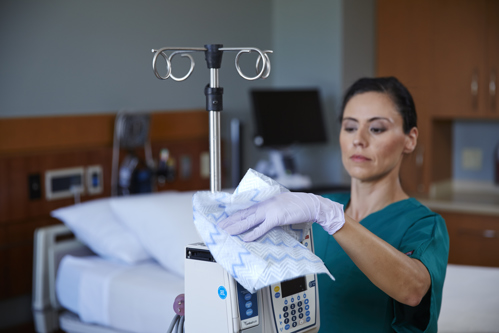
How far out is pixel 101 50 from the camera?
2.46 m

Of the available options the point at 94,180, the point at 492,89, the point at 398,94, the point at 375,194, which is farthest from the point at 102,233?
the point at 492,89

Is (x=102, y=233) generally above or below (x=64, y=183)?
below

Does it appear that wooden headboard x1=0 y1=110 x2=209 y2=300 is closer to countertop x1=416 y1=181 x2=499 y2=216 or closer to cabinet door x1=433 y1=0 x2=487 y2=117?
countertop x1=416 y1=181 x2=499 y2=216

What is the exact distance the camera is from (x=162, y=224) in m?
2.02

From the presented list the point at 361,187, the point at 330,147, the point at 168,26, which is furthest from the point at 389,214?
the point at 330,147

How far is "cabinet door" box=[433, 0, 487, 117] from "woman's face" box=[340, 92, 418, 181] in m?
2.17

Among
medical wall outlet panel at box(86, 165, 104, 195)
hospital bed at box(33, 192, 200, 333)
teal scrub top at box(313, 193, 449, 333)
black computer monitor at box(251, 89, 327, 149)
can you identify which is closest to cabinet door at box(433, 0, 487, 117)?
black computer monitor at box(251, 89, 327, 149)

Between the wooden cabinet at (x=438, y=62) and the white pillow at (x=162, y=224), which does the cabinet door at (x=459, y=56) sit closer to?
the wooden cabinet at (x=438, y=62)

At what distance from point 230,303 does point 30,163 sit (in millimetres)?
1554

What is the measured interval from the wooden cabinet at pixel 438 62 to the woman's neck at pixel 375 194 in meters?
1.92

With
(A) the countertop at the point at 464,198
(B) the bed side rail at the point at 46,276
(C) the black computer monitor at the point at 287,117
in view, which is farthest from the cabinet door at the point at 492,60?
(B) the bed side rail at the point at 46,276

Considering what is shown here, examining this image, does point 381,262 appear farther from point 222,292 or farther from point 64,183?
point 64,183

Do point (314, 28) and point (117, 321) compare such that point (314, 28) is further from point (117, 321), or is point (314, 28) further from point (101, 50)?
point (117, 321)

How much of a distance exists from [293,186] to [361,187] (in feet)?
5.23
